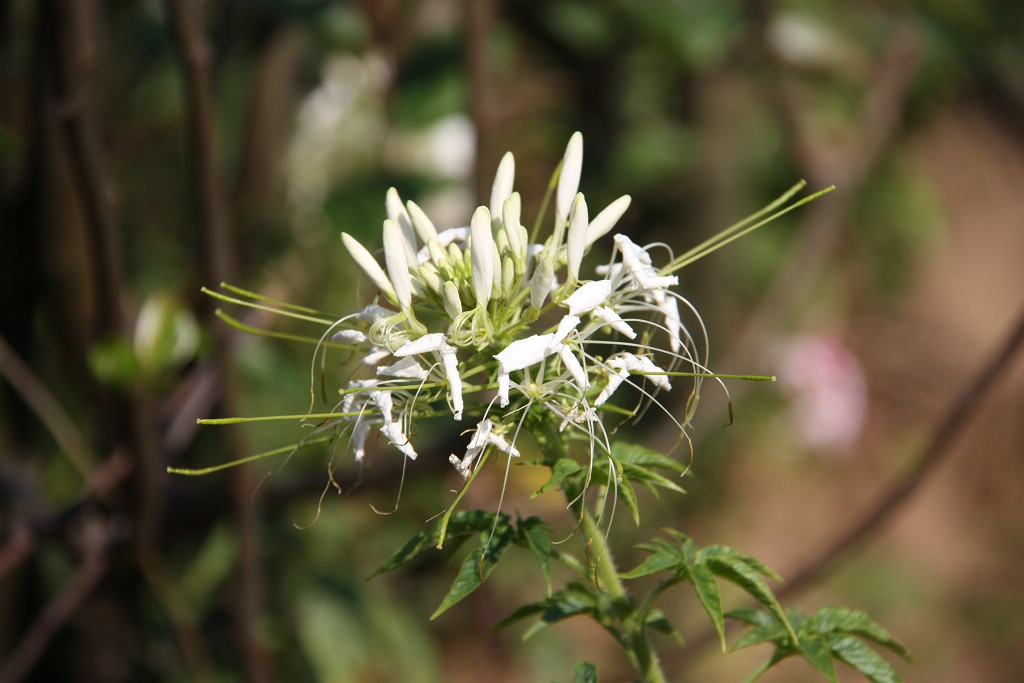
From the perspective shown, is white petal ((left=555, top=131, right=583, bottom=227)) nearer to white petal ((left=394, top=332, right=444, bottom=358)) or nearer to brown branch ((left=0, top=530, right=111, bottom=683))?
white petal ((left=394, top=332, right=444, bottom=358))

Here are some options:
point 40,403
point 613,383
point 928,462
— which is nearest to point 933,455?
point 928,462

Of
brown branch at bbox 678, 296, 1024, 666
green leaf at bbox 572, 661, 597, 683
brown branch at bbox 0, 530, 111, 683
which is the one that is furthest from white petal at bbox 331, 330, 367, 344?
brown branch at bbox 0, 530, 111, 683

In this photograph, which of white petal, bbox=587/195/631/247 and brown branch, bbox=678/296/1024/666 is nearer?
white petal, bbox=587/195/631/247

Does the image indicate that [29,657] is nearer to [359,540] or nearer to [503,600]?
[359,540]

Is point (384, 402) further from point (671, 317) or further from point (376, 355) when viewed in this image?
point (671, 317)

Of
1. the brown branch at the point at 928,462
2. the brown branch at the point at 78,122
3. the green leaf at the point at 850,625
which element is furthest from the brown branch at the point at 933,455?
the brown branch at the point at 78,122
